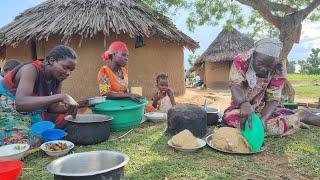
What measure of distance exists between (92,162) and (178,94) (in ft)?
27.4

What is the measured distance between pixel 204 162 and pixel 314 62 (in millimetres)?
32524

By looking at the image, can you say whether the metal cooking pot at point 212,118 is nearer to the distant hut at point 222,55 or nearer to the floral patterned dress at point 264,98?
the floral patterned dress at point 264,98

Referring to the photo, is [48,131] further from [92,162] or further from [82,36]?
[82,36]

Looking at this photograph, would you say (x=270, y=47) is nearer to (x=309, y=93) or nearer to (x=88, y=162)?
(x=88, y=162)

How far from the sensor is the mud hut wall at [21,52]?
952cm

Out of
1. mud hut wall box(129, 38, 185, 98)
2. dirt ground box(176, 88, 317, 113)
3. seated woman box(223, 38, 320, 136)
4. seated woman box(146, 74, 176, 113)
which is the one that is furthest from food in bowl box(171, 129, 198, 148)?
mud hut wall box(129, 38, 185, 98)

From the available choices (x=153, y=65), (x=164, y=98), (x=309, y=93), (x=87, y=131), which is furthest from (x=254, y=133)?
(x=309, y=93)

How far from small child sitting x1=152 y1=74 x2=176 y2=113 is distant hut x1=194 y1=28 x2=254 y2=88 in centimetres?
1296

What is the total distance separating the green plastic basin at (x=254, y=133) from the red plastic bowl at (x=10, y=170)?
6.83ft

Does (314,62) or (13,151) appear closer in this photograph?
(13,151)

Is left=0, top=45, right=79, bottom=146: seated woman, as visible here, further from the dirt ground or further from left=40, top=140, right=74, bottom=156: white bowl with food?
the dirt ground

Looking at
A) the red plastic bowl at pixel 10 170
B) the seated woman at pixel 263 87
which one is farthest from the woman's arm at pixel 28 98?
the seated woman at pixel 263 87

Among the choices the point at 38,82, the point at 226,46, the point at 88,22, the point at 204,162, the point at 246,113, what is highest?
the point at 226,46

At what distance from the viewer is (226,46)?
18.7 metres
